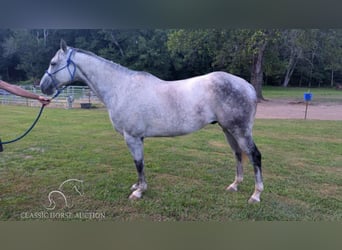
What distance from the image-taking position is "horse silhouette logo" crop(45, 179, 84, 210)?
2771mm

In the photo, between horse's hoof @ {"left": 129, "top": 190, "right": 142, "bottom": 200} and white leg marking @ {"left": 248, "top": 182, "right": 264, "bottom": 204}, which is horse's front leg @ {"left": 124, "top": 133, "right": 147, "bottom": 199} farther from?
white leg marking @ {"left": 248, "top": 182, "right": 264, "bottom": 204}

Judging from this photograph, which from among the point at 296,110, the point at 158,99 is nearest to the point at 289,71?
the point at 296,110

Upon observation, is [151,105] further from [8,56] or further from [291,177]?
[8,56]

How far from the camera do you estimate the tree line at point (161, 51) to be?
403 centimetres

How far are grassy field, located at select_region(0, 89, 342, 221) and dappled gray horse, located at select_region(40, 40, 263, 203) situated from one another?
50 cm

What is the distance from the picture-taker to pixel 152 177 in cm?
353

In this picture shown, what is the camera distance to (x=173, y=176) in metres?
3.57

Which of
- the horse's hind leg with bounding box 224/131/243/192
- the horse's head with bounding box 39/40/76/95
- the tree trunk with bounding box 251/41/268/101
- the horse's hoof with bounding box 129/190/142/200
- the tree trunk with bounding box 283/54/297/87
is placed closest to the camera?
the horse's head with bounding box 39/40/76/95

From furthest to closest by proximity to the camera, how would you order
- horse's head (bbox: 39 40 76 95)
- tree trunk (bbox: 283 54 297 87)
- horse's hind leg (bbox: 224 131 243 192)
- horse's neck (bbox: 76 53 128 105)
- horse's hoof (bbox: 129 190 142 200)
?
tree trunk (bbox: 283 54 297 87) < horse's hind leg (bbox: 224 131 243 192) < horse's hoof (bbox: 129 190 142 200) < horse's neck (bbox: 76 53 128 105) < horse's head (bbox: 39 40 76 95)

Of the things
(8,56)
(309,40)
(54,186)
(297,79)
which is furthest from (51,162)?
(309,40)

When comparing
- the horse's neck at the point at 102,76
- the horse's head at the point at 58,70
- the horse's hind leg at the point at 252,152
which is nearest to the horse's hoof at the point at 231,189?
the horse's hind leg at the point at 252,152

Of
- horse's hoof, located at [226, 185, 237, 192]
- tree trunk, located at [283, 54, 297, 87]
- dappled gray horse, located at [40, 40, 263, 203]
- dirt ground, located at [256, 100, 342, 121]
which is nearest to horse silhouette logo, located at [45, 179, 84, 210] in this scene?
dappled gray horse, located at [40, 40, 263, 203]

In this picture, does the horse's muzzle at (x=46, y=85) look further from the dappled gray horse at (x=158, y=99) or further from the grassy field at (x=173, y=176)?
the grassy field at (x=173, y=176)

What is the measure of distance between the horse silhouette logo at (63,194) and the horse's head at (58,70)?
1.17 m
